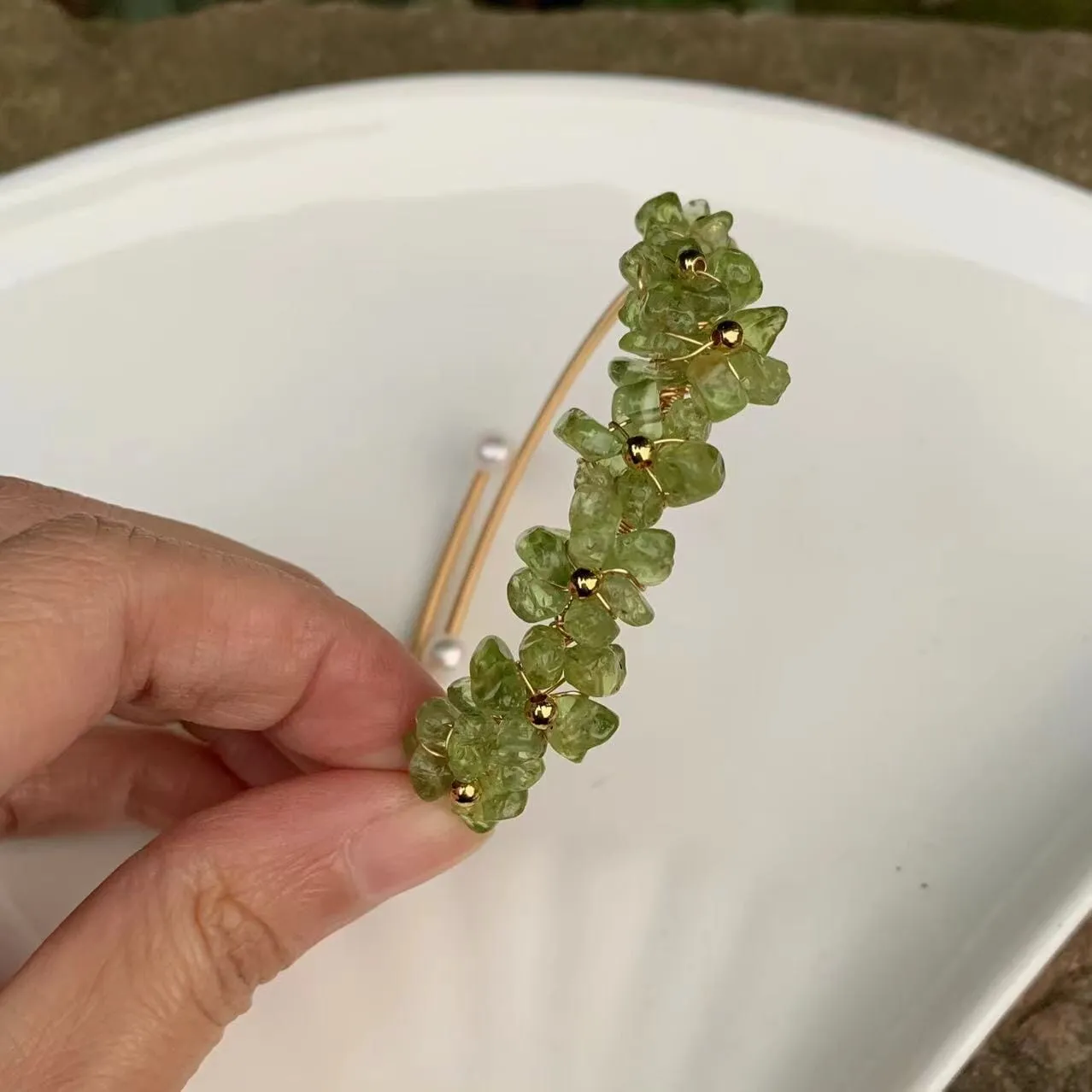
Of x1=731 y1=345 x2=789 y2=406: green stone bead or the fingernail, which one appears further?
the fingernail

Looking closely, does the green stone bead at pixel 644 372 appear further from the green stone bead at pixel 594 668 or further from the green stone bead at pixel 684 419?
the green stone bead at pixel 594 668

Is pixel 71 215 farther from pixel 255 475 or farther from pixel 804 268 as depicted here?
pixel 804 268

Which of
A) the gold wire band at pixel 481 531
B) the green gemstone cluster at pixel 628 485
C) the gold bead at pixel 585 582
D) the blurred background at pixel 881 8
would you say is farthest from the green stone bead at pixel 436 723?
the blurred background at pixel 881 8

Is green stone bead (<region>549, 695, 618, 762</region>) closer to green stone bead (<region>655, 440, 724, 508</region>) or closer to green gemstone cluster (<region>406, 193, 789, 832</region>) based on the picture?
green gemstone cluster (<region>406, 193, 789, 832</region>)

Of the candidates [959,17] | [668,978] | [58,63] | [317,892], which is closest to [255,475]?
[317,892]

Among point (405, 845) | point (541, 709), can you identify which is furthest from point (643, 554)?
point (405, 845)

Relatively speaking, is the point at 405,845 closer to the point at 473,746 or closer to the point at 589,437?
the point at 473,746

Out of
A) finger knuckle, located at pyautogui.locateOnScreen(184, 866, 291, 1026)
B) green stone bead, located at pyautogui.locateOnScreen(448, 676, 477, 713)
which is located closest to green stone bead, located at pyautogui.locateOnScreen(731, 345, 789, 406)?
green stone bead, located at pyautogui.locateOnScreen(448, 676, 477, 713)
